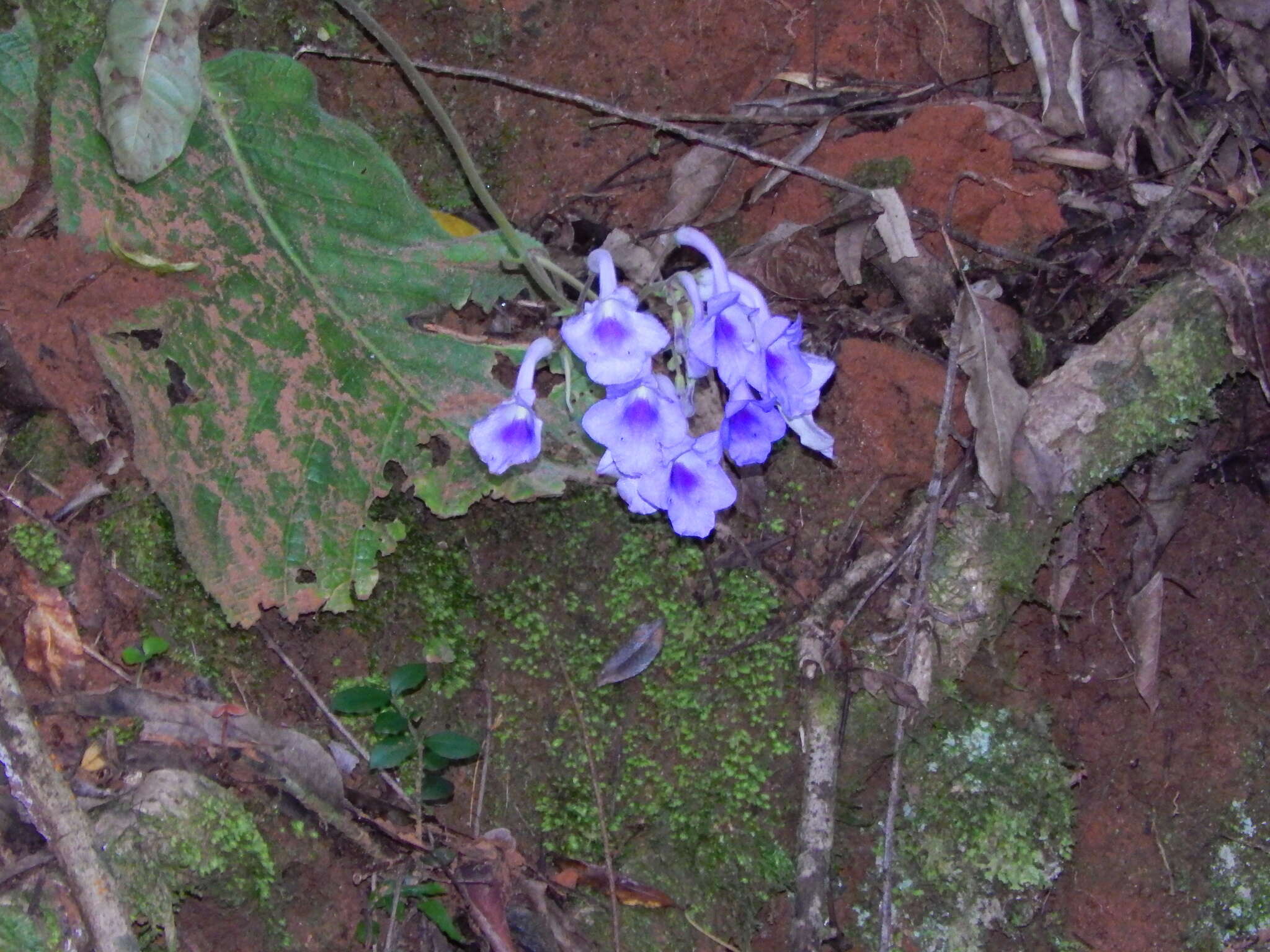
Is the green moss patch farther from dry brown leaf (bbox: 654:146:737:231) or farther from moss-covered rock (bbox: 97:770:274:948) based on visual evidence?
dry brown leaf (bbox: 654:146:737:231)

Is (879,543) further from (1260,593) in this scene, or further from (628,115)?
(628,115)

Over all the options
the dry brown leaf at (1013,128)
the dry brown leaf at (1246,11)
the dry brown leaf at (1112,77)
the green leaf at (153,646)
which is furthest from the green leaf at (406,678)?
the dry brown leaf at (1246,11)

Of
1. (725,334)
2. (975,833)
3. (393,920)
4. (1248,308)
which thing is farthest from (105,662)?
(1248,308)

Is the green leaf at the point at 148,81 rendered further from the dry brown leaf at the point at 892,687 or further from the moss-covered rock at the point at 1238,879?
the moss-covered rock at the point at 1238,879

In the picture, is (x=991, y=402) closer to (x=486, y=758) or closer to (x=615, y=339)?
(x=615, y=339)

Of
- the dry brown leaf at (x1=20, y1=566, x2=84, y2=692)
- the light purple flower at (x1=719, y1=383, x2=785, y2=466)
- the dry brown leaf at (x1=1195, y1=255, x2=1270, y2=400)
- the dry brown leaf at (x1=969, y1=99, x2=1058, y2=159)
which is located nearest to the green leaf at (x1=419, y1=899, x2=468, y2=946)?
the dry brown leaf at (x1=20, y1=566, x2=84, y2=692)
